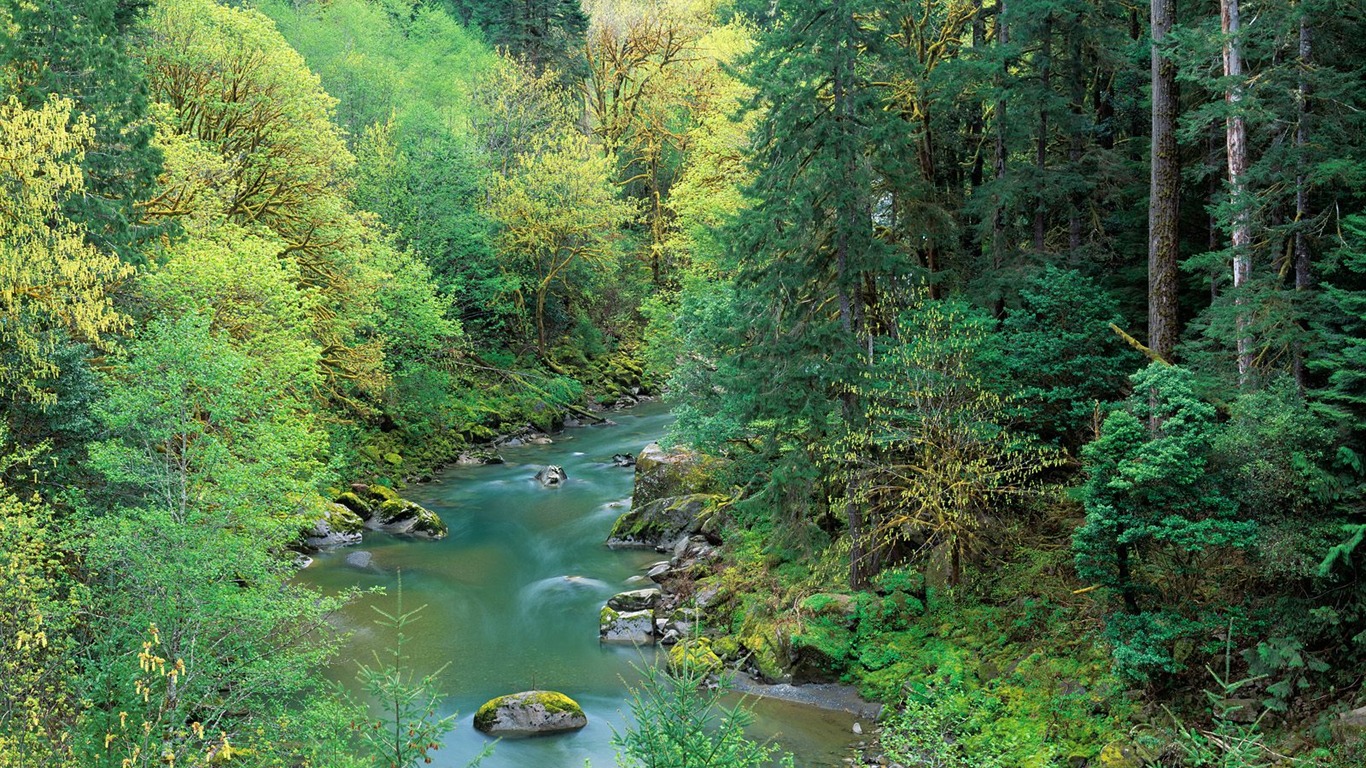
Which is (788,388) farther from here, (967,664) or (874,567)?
(967,664)

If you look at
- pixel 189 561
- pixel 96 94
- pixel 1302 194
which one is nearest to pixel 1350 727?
pixel 1302 194

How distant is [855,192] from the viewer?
16688 mm

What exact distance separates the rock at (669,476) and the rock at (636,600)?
16.6 ft

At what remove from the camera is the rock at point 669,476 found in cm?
2547

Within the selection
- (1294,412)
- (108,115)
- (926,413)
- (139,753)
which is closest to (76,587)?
(139,753)

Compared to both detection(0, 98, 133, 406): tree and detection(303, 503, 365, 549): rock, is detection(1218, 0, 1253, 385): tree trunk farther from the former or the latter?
detection(303, 503, 365, 549): rock

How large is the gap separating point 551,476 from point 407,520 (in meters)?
5.66

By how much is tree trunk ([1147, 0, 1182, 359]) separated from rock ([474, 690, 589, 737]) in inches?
435

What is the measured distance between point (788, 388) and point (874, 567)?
12.5 feet

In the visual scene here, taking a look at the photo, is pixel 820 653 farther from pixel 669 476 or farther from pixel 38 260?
pixel 38 260

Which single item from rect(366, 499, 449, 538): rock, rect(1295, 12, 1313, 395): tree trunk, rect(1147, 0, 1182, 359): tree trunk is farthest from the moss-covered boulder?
rect(366, 499, 449, 538): rock

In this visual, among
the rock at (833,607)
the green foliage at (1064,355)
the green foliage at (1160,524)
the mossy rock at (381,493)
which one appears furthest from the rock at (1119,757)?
the mossy rock at (381,493)

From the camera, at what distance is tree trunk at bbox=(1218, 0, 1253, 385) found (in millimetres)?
12172

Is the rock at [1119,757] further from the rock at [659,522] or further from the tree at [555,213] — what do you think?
the tree at [555,213]
